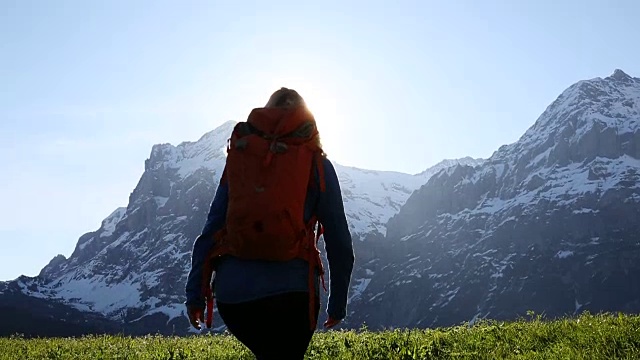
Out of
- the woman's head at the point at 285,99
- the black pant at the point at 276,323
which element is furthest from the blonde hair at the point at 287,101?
the black pant at the point at 276,323

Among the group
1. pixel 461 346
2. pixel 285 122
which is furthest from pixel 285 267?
pixel 461 346

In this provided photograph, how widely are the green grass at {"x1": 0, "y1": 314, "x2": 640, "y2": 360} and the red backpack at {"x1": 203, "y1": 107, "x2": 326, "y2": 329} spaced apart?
4635 millimetres

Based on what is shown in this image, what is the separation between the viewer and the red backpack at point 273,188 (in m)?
4.77

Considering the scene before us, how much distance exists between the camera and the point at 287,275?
4.73 m

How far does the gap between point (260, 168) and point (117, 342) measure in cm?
1099

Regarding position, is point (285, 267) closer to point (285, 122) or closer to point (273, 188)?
point (273, 188)

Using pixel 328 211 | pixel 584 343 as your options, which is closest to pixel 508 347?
pixel 584 343

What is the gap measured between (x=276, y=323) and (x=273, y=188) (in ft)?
3.28

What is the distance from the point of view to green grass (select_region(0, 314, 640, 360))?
8453 mm

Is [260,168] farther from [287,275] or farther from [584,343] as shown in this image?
[584,343]

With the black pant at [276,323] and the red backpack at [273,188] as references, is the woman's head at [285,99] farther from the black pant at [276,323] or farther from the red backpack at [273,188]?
the black pant at [276,323]

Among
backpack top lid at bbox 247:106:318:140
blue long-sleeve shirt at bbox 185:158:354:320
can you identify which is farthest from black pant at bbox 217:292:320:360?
backpack top lid at bbox 247:106:318:140

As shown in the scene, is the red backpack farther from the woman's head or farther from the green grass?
the green grass

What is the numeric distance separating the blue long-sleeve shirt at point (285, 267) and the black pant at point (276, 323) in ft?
0.22
